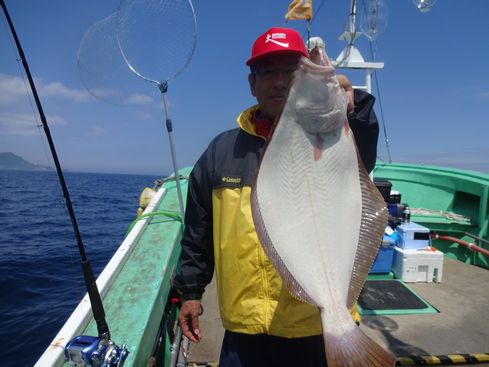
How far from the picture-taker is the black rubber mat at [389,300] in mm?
3748

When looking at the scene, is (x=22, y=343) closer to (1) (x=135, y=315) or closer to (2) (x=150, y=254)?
(2) (x=150, y=254)

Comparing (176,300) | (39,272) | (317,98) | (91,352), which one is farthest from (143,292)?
(39,272)

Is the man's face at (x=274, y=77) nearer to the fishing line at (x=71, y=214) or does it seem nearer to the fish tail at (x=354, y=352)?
the fish tail at (x=354, y=352)

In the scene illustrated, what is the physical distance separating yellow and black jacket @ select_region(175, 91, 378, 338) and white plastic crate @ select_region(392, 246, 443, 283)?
10.9ft

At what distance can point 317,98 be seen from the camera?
4.36 ft

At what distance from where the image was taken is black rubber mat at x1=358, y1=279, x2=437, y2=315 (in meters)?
3.75

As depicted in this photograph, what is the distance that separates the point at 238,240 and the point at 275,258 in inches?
13.3

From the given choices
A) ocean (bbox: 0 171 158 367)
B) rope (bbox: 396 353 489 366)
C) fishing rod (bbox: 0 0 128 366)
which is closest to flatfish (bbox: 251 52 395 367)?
fishing rod (bbox: 0 0 128 366)

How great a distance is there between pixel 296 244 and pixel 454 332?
120 inches

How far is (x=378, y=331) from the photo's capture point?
11.0ft

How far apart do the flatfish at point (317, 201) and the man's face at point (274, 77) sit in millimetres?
435

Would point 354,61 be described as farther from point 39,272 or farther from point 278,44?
point 39,272

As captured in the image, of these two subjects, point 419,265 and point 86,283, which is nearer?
point 86,283

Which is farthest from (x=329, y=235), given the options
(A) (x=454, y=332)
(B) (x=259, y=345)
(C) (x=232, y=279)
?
(A) (x=454, y=332)
